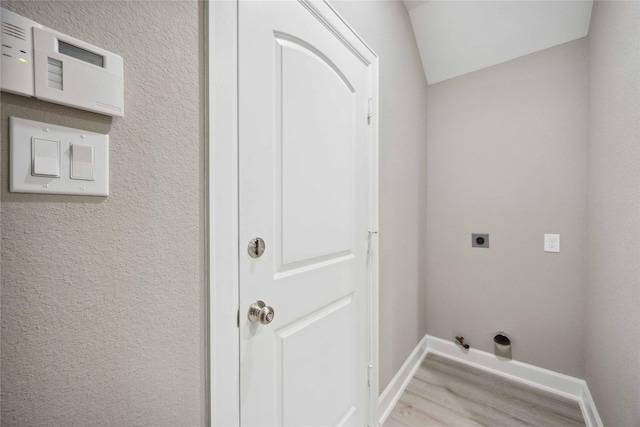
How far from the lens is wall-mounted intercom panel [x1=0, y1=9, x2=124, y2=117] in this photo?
0.40m

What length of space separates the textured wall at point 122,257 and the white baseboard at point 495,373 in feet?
4.62

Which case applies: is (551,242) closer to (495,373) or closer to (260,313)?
(495,373)

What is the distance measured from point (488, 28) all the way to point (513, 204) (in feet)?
4.19

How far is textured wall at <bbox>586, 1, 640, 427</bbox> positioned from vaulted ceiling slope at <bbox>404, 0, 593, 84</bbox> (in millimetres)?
154

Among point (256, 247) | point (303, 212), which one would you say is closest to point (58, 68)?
point (256, 247)

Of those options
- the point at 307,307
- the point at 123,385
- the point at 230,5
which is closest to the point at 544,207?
the point at 307,307


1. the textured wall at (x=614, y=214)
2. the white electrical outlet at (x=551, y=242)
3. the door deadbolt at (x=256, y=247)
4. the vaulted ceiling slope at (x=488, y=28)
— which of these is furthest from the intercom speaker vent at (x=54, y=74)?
the white electrical outlet at (x=551, y=242)

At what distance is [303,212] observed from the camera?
991 millimetres

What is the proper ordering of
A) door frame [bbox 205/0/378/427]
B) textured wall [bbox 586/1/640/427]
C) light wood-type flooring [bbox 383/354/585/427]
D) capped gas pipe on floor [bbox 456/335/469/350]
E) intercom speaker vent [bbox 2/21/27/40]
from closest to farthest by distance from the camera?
intercom speaker vent [bbox 2/21/27/40]
door frame [bbox 205/0/378/427]
textured wall [bbox 586/1/640/427]
light wood-type flooring [bbox 383/354/585/427]
capped gas pipe on floor [bbox 456/335/469/350]

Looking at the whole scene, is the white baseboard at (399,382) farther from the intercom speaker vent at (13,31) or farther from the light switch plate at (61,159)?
the intercom speaker vent at (13,31)

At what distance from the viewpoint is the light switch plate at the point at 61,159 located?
42cm

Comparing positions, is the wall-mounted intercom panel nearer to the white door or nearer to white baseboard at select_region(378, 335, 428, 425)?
the white door

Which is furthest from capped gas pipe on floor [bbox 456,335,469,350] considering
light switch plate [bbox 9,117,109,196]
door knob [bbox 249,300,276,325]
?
light switch plate [bbox 9,117,109,196]

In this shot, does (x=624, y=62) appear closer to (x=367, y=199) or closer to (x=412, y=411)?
(x=367, y=199)
